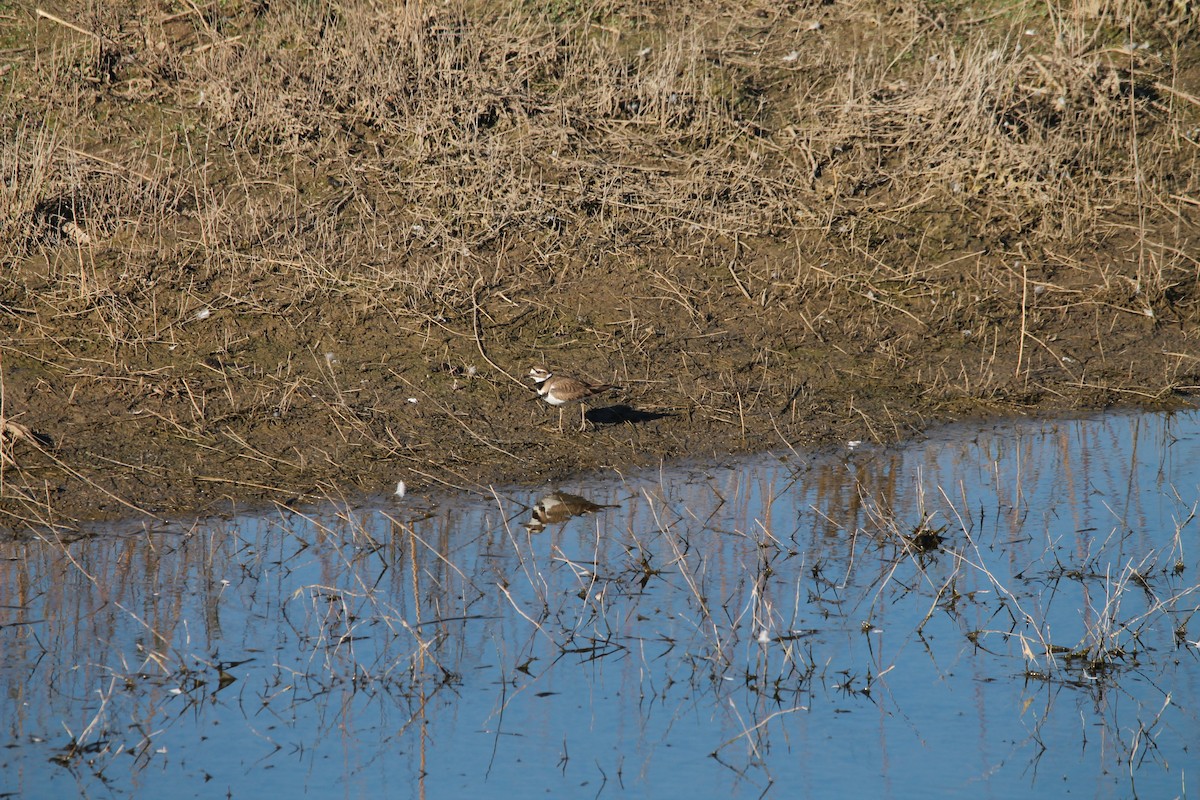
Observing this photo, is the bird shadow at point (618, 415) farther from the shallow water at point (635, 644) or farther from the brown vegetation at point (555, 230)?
the shallow water at point (635, 644)

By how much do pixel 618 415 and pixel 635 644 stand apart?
10.3 ft

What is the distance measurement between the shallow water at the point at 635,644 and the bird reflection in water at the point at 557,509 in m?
0.04

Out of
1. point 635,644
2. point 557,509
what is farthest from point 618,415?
point 635,644

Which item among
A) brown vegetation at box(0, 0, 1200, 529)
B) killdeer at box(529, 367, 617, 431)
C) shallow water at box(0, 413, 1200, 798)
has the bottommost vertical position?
shallow water at box(0, 413, 1200, 798)

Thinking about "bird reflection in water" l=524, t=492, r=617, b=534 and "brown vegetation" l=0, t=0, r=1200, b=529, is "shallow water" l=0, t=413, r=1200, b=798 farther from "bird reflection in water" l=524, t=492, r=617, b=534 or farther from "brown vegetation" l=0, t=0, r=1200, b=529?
"brown vegetation" l=0, t=0, r=1200, b=529

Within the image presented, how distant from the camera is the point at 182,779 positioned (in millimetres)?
5039

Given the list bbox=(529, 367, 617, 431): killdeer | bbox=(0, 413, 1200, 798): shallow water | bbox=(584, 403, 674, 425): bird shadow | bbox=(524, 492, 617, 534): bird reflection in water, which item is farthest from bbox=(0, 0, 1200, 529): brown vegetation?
bbox=(0, 413, 1200, 798): shallow water

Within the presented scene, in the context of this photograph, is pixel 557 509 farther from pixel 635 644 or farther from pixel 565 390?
pixel 635 644

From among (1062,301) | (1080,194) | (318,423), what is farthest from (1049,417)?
(318,423)

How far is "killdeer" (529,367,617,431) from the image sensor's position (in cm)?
→ 871

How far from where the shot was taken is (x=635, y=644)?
6.20 m

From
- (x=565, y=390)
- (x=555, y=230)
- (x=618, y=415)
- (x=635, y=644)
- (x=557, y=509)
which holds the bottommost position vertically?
(x=635, y=644)

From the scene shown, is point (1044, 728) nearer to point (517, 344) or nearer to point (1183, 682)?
point (1183, 682)

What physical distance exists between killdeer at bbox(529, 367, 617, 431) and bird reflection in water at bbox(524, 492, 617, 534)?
851 mm
